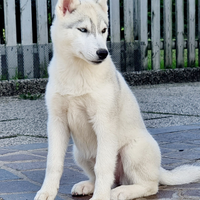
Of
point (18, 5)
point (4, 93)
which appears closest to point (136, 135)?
point (4, 93)

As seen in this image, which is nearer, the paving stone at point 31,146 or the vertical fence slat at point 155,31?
the paving stone at point 31,146

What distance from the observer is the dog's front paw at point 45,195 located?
9.57 feet

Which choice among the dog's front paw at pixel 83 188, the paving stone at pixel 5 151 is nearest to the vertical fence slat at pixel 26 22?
the paving stone at pixel 5 151

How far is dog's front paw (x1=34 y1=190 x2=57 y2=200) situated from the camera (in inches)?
115

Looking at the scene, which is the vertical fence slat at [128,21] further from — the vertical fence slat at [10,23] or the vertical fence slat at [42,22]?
the vertical fence slat at [10,23]

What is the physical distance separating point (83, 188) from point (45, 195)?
0.97 ft

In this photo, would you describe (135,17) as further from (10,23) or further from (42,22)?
(10,23)

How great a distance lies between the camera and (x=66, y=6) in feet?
10.7

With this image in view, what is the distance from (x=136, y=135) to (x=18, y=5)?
5.68 m

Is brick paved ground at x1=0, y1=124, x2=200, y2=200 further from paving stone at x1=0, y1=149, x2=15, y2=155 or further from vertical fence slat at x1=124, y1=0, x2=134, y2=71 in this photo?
vertical fence slat at x1=124, y1=0, x2=134, y2=71

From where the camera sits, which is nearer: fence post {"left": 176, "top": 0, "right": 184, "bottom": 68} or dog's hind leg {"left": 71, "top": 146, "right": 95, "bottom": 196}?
dog's hind leg {"left": 71, "top": 146, "right": 95, "bottom": 196}

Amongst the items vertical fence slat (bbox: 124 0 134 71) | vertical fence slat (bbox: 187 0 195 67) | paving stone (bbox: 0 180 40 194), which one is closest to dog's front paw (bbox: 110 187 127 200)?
paving stone (bbox: 0 180 40 194)

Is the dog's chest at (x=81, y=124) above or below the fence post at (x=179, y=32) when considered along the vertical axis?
below

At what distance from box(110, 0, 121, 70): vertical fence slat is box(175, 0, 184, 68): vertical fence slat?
1340 millimetres
